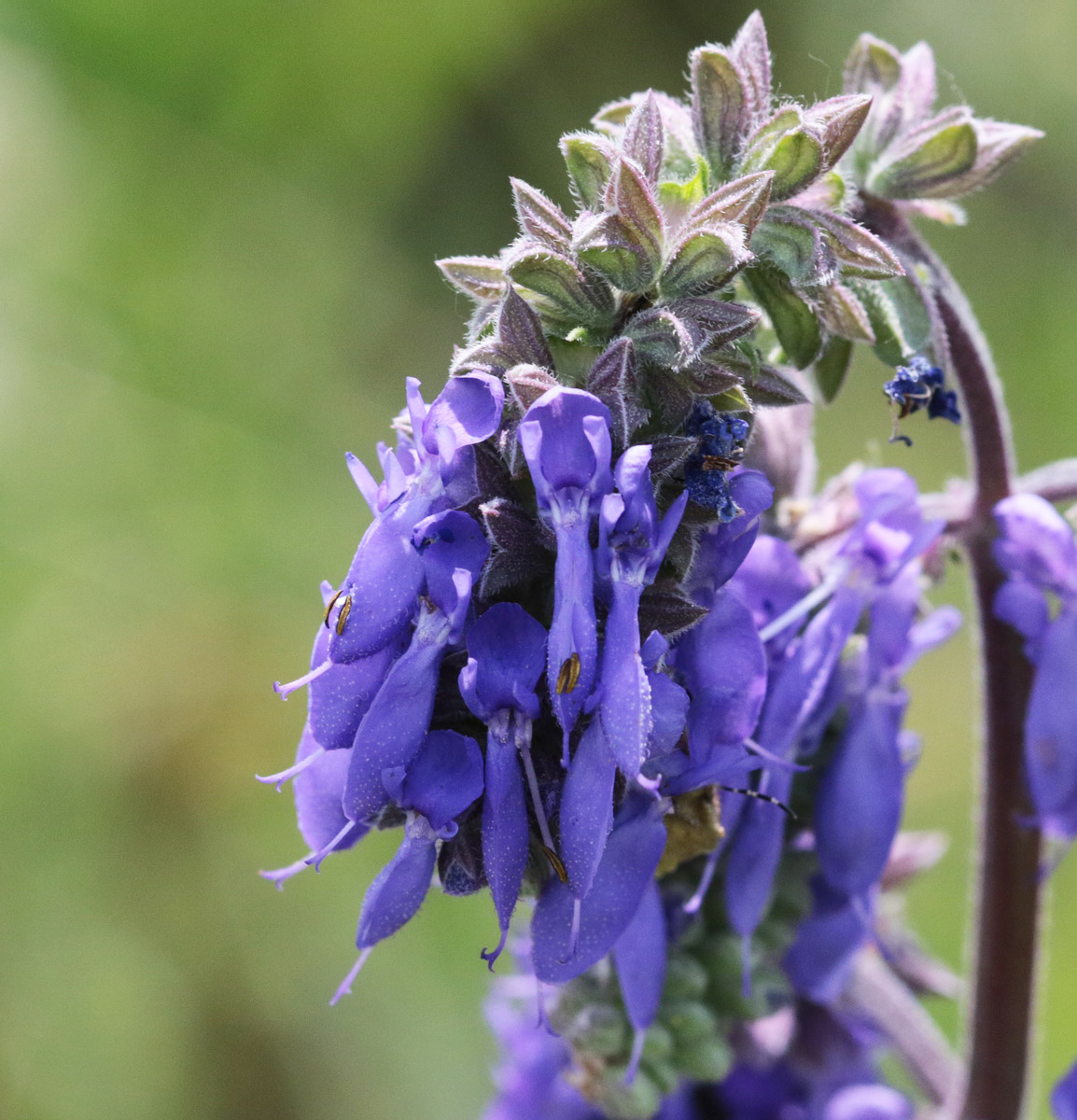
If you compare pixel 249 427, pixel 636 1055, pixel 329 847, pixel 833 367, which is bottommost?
pixel 636 1055

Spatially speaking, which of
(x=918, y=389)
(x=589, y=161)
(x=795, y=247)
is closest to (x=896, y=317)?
(x=918, y=389)

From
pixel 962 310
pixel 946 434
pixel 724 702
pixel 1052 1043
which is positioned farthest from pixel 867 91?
pixel 946 434

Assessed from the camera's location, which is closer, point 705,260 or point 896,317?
point 705,260

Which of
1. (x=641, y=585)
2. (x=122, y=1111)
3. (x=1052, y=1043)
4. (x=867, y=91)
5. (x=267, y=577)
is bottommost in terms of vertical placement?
(x=1052, y=1043)

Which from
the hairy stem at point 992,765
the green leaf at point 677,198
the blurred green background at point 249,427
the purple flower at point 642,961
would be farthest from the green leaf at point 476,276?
the blurred green background at point 249,427

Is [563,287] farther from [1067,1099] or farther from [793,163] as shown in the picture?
[1067,1099]

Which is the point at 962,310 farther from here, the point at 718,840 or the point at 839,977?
the point at 839,977
